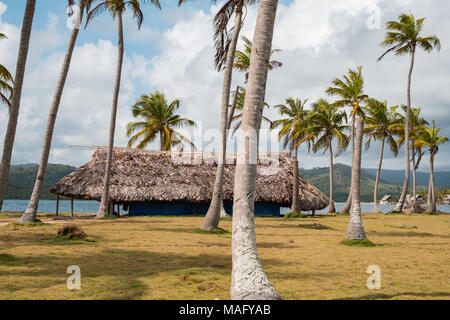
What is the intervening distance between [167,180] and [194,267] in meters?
18.8

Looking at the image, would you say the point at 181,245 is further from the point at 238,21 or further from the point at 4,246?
the point at 238,21

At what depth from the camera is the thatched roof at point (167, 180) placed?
960 inches

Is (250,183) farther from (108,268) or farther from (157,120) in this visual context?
(157,120)

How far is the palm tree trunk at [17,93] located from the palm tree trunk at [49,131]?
5579 mm

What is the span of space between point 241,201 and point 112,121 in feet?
51.6

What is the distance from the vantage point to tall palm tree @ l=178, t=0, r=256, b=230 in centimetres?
1377

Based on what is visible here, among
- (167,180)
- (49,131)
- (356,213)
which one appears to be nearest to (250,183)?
(356,213)

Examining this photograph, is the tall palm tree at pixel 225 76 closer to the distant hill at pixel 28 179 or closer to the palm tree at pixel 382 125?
the palm tree at pixel 382 125

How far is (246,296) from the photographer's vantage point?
4.90 meters

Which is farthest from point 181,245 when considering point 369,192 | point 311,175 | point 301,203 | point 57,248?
point 311,175

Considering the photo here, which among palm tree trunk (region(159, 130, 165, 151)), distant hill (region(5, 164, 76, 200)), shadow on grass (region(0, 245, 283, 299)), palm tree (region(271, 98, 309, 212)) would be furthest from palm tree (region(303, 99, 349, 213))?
distant hill (region(5, 164, 76, 200))

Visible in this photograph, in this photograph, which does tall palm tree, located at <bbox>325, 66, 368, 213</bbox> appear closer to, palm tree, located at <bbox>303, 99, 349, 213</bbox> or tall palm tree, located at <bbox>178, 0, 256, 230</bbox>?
palm tree, located at <bbox>303, 99, 349, 213</bbox>

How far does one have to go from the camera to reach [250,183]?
216 inches
